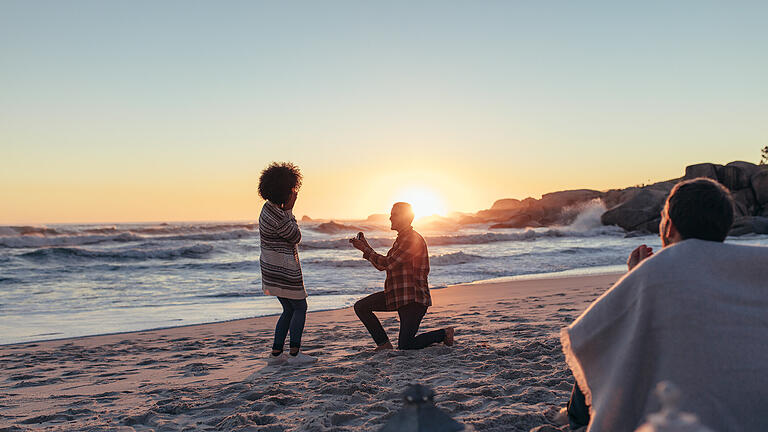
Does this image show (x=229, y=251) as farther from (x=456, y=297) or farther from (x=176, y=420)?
(x=176, y=420)

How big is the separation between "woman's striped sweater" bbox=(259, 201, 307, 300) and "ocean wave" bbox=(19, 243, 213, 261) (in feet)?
61.2

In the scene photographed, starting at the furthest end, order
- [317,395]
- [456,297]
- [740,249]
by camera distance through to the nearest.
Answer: [456,297]
[317,395]
[740,249]

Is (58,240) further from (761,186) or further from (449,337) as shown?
(761,186)

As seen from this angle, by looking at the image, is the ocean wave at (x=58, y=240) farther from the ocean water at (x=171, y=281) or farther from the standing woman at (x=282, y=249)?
the standing woman at (x=282, y=249)

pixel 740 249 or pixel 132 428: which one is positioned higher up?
pixel 740 249

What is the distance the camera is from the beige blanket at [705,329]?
1851mm

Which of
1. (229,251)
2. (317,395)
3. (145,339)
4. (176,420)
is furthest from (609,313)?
(229,251)

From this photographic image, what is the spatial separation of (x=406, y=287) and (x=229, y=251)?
21709 mm

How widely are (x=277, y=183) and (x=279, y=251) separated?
0.67m

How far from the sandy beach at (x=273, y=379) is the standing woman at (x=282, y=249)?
344 mm

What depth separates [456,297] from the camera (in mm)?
10266

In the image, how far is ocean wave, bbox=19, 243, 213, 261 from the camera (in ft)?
68.3

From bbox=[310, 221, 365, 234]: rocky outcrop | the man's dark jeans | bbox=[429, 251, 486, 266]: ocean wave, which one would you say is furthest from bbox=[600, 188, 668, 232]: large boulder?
the man's dark jeans

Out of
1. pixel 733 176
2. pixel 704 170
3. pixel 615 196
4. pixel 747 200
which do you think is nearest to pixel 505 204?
pixel 615 196
